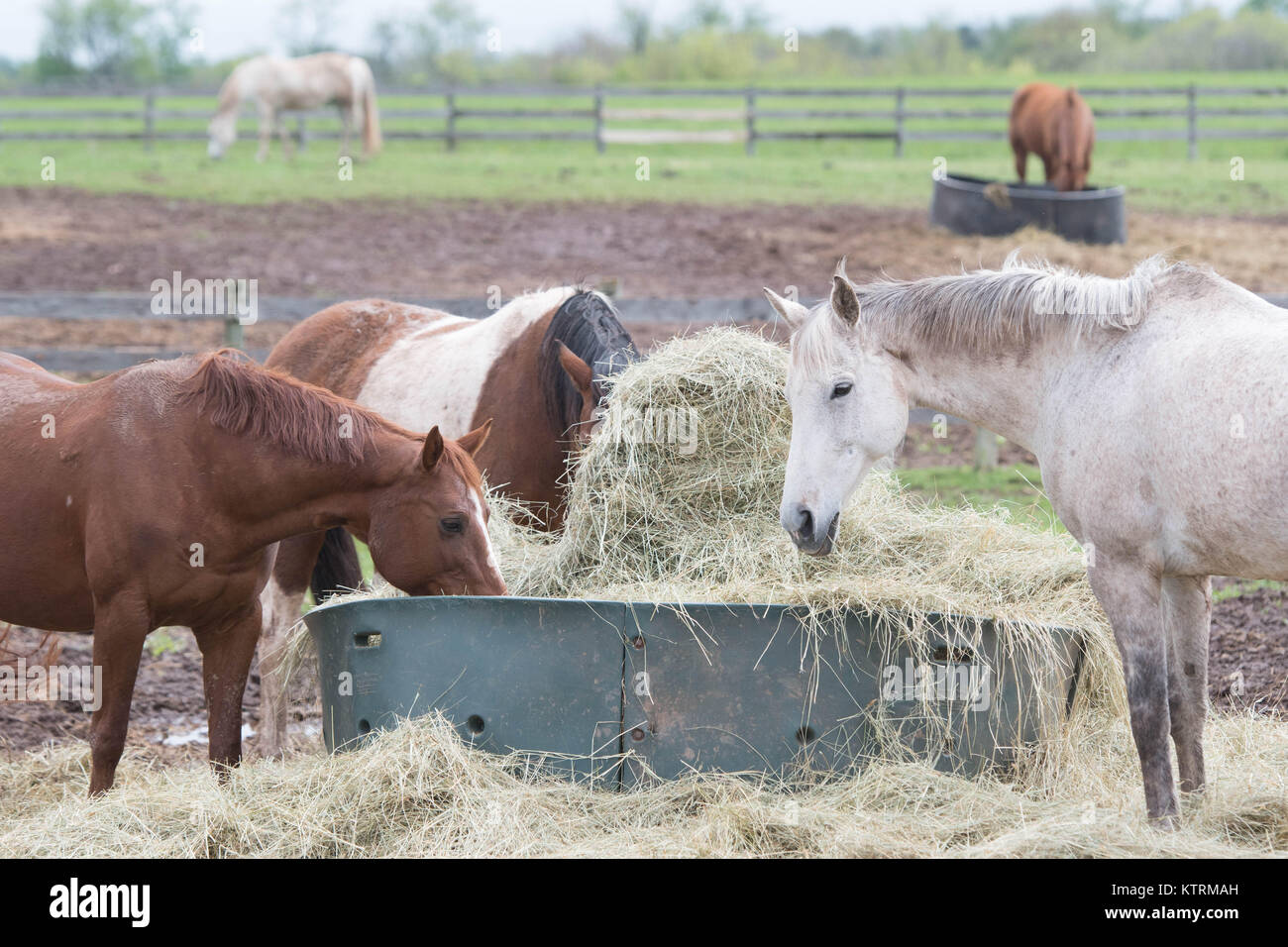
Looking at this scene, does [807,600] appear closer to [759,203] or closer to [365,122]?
[759,203]

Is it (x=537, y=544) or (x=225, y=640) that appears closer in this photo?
(x=225, y=640)

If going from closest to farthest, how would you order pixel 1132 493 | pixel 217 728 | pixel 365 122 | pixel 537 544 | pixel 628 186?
1. pixel 1132 493
2. pixel 217 728
3. pixel 537 544
4. pixel 628 186
5. pixel 365 122

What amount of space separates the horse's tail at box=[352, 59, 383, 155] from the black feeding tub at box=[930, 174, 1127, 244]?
1056 centimetres

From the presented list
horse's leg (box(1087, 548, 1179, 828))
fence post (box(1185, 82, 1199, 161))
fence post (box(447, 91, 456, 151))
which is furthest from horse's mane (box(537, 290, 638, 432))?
fence post (box(1185, 82, 1199, 161))

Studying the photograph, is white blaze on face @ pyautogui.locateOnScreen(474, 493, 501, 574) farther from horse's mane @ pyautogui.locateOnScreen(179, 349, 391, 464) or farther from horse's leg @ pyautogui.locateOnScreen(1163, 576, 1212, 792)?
horse's leg @ pyautogui.locateOnScreen(1163, 576, 1212, 792)

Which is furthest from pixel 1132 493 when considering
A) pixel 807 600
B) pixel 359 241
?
pixel 359 241

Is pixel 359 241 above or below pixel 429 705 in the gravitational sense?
above

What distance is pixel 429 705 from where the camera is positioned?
11.2 ft

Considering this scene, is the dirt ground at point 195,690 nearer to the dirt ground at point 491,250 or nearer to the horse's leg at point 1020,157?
the dirt ground at point 491,250

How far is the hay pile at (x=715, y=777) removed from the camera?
3150 mm

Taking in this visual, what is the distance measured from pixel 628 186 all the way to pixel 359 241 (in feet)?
16.5

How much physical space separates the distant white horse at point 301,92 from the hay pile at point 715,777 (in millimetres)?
17117

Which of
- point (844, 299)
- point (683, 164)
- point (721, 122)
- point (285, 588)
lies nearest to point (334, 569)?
point (285, 588)

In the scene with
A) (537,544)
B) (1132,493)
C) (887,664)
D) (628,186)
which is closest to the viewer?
(1132,493)
